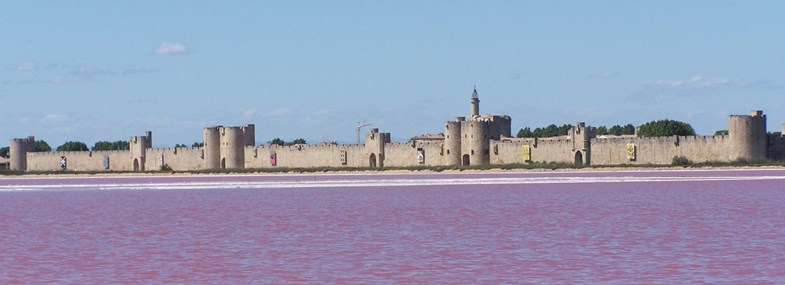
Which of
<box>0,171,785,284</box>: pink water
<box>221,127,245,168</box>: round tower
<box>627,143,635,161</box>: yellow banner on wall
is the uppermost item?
<box>221,127,245,168</box>: round tower

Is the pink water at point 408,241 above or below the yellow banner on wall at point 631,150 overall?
below

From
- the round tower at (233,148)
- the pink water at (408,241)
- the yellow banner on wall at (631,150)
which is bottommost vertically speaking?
the pink water at (408,241)

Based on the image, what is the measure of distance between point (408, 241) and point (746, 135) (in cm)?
4079

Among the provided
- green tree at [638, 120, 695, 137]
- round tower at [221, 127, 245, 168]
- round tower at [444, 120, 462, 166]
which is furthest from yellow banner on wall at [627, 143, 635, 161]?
round tower at [221, 127, 245, 168]

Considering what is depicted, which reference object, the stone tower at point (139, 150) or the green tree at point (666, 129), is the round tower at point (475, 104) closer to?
the green tree at point (666, 129)

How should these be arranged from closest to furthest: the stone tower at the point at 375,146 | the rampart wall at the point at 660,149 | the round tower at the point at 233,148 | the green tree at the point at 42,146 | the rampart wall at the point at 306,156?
the rampart wall at the point at 660,149, the stone tower at the point at 375,146, the rampart wall at the point at 306,156, the round tower at the point at 233,148, the green tree at the point at 42,146

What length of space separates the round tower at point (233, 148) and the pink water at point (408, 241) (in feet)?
138

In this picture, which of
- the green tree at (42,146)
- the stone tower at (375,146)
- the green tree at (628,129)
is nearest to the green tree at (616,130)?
the green tree at (628,129)

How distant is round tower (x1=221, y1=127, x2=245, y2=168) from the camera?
77.7m

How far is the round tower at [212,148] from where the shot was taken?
78438 mm

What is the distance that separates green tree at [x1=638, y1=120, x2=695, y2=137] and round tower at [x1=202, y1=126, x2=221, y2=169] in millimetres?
24510

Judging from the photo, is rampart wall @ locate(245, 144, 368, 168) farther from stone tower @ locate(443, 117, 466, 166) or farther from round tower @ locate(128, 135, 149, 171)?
round tower @ locate(128, 135, 149, 171)

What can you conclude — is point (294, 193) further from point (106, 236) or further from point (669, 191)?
point (106, 236)

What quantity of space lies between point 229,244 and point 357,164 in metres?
52.9
